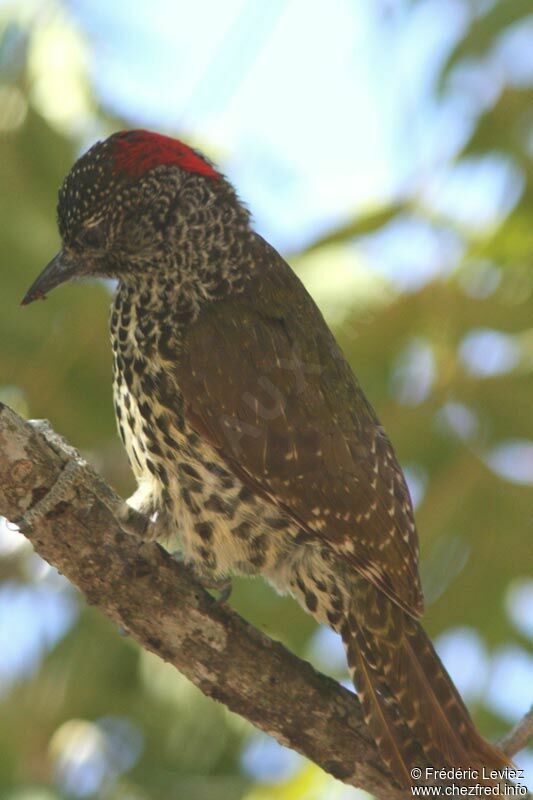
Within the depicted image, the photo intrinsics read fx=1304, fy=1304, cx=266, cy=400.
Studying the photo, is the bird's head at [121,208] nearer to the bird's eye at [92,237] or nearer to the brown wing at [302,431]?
the bird's eye at [92,237]

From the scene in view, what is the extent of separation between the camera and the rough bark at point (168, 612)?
3.21 metres

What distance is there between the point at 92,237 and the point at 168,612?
120cm

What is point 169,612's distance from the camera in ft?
11.1

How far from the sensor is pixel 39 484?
10.6 feet

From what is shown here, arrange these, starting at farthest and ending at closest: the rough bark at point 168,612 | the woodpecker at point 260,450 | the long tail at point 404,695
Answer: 1. the woodpecker at point 260,450
2. the long tail at point 404,695
3. the rough bark at point 168,612

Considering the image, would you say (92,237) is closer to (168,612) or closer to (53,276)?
(53,276)

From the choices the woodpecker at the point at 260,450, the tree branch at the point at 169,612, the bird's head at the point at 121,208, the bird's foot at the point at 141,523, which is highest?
the bird's head at the point at 121,208

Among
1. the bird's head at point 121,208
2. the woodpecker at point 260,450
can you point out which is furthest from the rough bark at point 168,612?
the bird's head at point 121,208

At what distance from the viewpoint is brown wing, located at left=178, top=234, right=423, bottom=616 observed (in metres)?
3.59

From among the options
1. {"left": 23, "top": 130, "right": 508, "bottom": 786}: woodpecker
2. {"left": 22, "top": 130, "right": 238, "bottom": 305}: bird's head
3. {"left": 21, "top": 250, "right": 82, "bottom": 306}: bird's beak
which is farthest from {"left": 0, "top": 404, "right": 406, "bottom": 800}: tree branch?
{"left": 22, "top": 130, "right": 238, "bottom": 305}: bird's head

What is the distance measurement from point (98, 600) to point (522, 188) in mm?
2459

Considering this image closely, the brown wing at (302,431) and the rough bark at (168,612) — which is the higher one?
the brown wing at (302,431)

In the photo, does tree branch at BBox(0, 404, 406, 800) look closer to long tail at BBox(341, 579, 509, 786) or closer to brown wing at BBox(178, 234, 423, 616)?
long tail at BBox(341, 579, 509, 786)

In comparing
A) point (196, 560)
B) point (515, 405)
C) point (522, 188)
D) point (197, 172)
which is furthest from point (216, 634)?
point (522, 188)
